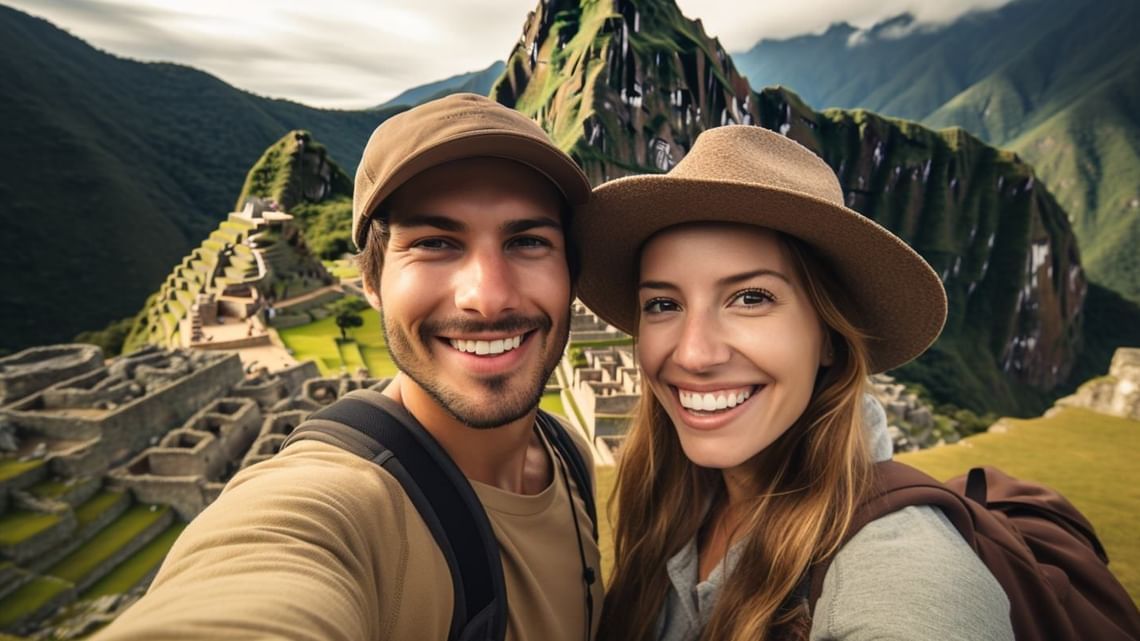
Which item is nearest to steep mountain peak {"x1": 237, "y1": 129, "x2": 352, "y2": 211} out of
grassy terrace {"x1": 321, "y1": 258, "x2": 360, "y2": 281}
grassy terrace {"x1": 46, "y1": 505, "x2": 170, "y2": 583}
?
grassy terrace {"x1": 321, "y1": 258, "x2": 360, "y2": 281}

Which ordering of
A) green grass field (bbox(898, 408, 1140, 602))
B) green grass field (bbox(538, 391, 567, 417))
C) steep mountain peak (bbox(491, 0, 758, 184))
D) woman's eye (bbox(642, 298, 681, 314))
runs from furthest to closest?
steep mountain peak (bbox(491, 0, 758, 184)) < green grass field (bbox(538, 391, 567, 417)) < green grass field (bbox(898, 408, 1140, 602)) < woman's eye (bbox(642, 298, 681, 314))

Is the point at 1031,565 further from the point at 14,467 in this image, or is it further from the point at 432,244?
the point at 14,467

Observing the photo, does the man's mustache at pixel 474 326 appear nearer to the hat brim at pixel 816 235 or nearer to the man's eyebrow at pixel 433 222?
the man's eyebrow at pixel 433 222

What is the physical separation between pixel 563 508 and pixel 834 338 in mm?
1594

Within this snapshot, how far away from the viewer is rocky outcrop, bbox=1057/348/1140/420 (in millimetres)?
11258

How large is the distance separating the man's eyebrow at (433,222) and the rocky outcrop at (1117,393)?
589 inches

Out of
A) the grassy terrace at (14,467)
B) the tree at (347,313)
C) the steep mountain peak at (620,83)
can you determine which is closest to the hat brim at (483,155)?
the grassy terrace at (14,467)

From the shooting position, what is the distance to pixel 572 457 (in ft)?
10.3

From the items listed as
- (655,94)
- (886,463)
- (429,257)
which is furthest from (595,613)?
(655,94)

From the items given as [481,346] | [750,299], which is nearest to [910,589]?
[750,299]

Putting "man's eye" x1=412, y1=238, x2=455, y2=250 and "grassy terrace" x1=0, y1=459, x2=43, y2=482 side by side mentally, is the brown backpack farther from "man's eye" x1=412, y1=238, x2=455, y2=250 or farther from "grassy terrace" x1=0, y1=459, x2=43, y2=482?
"grassy terrace" x1=0, y1=459, x2=43, y2=482

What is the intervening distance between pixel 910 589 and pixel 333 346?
33789mm

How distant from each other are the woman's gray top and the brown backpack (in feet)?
0.21

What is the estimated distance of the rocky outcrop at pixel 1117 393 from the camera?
36.9 ft
